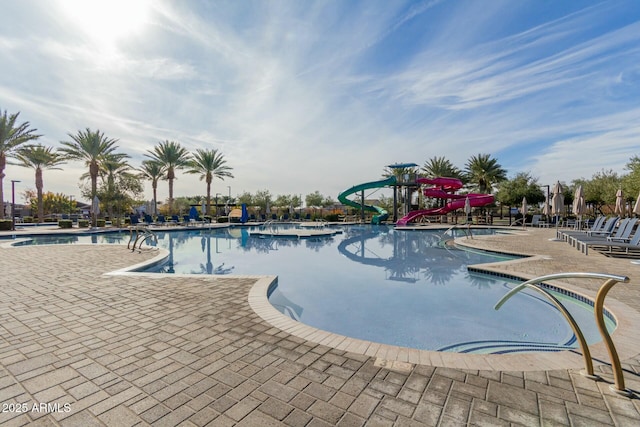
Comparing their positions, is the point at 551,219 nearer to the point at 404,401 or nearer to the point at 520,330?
the point at 520,330

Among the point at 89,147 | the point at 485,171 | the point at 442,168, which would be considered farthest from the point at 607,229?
the point at 89,147

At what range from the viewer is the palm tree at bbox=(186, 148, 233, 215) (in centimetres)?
3306

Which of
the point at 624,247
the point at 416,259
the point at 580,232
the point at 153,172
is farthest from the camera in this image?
the point at 153,172

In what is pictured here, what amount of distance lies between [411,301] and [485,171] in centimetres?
3271

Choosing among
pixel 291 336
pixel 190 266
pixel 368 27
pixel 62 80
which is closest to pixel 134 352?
pixel 291 336

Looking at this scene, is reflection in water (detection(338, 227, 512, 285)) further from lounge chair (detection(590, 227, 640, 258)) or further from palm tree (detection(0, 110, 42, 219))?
palm tree (detection(0, 110, 42, 219))

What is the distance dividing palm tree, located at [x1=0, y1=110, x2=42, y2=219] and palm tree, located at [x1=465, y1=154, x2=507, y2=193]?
41.8 m

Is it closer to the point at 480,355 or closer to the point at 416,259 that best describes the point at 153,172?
the point at 416,259

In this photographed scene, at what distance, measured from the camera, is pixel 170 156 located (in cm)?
3141

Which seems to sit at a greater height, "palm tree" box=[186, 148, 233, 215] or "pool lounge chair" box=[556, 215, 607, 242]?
"palm tree" box=[186, 148, 233, 215]

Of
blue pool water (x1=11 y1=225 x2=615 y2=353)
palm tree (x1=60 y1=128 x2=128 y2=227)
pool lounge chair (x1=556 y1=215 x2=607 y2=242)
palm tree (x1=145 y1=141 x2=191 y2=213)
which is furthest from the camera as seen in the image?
palm tree (x1=145 y1=141 x2=191 y2=213)

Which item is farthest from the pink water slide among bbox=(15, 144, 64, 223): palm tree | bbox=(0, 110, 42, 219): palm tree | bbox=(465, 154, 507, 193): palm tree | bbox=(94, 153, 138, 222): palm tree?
bbox=(15, 144, 64, 223): palm tree

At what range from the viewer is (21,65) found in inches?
340

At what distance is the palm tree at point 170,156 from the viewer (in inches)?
1228
